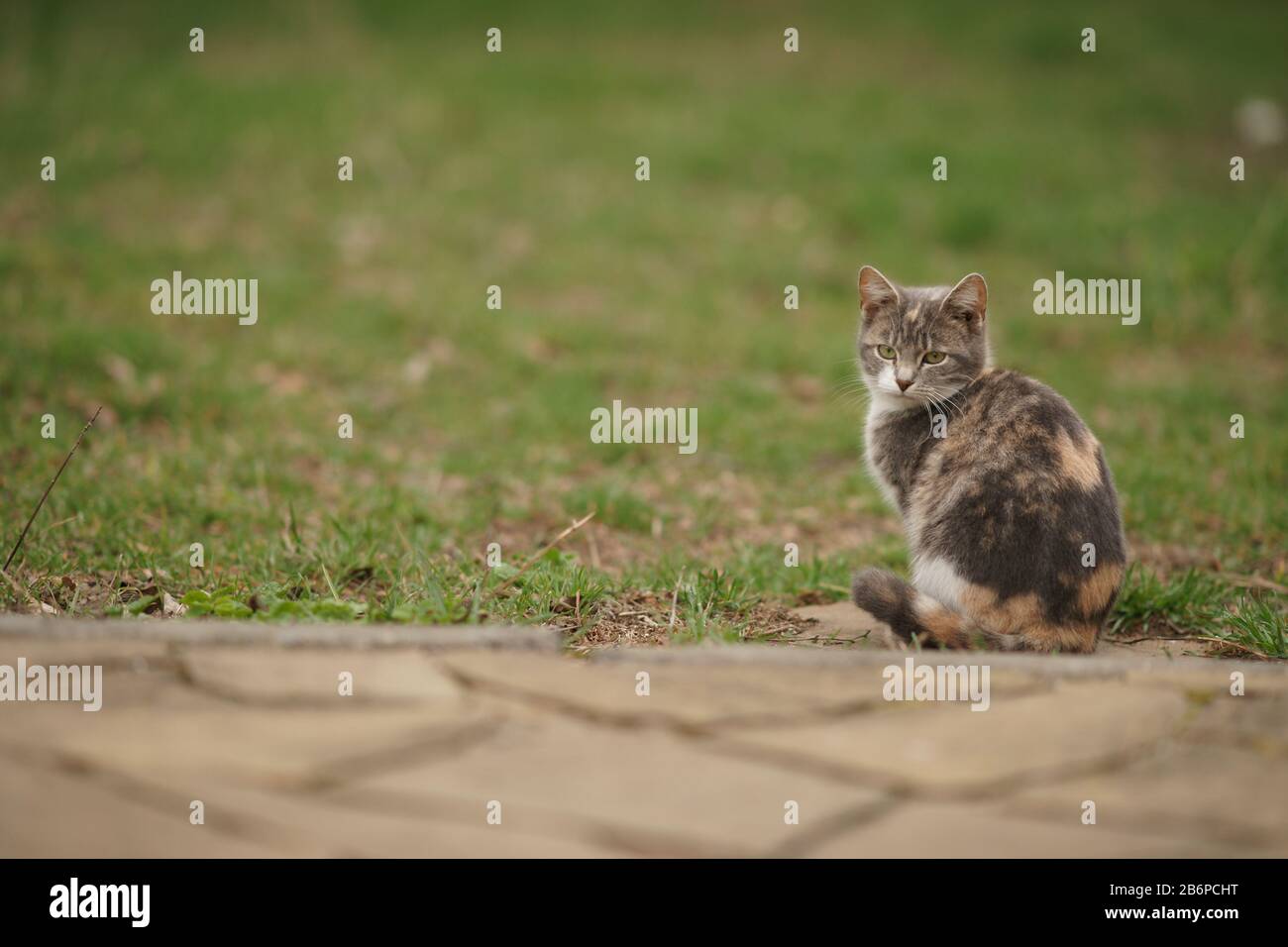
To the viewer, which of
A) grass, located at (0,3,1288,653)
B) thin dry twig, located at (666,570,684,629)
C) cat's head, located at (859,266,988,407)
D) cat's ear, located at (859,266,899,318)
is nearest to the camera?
thin dry twig, located at (666,570,684,629)

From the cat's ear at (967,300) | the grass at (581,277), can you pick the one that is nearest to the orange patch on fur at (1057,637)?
the grass at (581,277)

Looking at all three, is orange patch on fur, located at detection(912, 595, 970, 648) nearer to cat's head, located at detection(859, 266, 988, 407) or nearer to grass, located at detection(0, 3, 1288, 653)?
grass, located at detection(0, 3, 1288, 653)

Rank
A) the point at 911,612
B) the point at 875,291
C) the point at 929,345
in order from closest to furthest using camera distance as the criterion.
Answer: the point at 911,612 → the point at 929,345 → the point at 875,291

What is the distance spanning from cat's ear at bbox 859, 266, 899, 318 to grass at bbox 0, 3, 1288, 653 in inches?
39.6

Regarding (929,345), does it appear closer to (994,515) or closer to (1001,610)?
(994,515)

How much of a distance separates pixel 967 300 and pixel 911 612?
1.30m

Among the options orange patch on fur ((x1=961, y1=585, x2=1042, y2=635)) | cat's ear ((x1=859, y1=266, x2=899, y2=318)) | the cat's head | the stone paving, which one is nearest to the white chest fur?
the cat's head

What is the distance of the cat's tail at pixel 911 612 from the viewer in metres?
3.52

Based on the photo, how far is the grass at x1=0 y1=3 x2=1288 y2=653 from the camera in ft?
15.5

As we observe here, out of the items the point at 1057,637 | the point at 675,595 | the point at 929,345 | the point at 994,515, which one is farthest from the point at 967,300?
the point at 675,595

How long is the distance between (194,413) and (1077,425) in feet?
14.1

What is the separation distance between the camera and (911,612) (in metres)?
3.53

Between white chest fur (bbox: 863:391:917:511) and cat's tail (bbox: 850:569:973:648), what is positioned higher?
white chest fur (bbox: 863:391:917:511)
